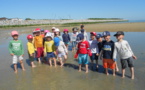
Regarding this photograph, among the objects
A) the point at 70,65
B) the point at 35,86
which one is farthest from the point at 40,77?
the point at 70,65

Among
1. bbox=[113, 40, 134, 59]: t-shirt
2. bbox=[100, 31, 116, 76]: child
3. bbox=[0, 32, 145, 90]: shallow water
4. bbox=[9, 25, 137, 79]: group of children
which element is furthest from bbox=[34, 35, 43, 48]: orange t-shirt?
bbox=[113, 40, 134, 59]: t-shirt

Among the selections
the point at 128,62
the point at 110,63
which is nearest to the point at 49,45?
the point at 110,63

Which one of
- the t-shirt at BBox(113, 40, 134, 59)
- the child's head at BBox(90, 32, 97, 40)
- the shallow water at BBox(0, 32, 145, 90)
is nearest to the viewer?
the shallow water at BBox(0, 32, 145, 90)

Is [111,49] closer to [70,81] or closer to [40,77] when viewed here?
[70,81]

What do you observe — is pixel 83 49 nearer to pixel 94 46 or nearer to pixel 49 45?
pixel 94 46

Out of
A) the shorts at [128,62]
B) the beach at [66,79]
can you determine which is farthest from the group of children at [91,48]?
the beach at [66,79]

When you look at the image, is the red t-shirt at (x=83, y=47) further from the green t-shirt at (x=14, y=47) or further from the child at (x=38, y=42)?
the green t-shirt at (x=14, y=47)

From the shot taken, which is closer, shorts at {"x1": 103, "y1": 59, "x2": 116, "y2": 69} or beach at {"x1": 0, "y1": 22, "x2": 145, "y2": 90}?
beach at {"x1": 0, "y1": 22, "x2": 145, "y2": 90}

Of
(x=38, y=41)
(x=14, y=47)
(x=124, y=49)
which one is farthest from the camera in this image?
(x=38, y=41)

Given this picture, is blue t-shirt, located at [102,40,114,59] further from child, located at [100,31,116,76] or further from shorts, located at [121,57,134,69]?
shorts, located at [121,57,134,69]

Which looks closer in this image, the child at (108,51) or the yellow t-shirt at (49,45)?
the child at (108,51)

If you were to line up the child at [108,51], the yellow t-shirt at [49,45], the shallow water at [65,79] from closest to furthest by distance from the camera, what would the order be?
the shallow water at [65,79]
the child at [108,51]
the yellow t-shirt at [49,45]

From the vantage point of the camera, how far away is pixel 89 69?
6199mm

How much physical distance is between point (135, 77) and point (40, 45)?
14.4ft
